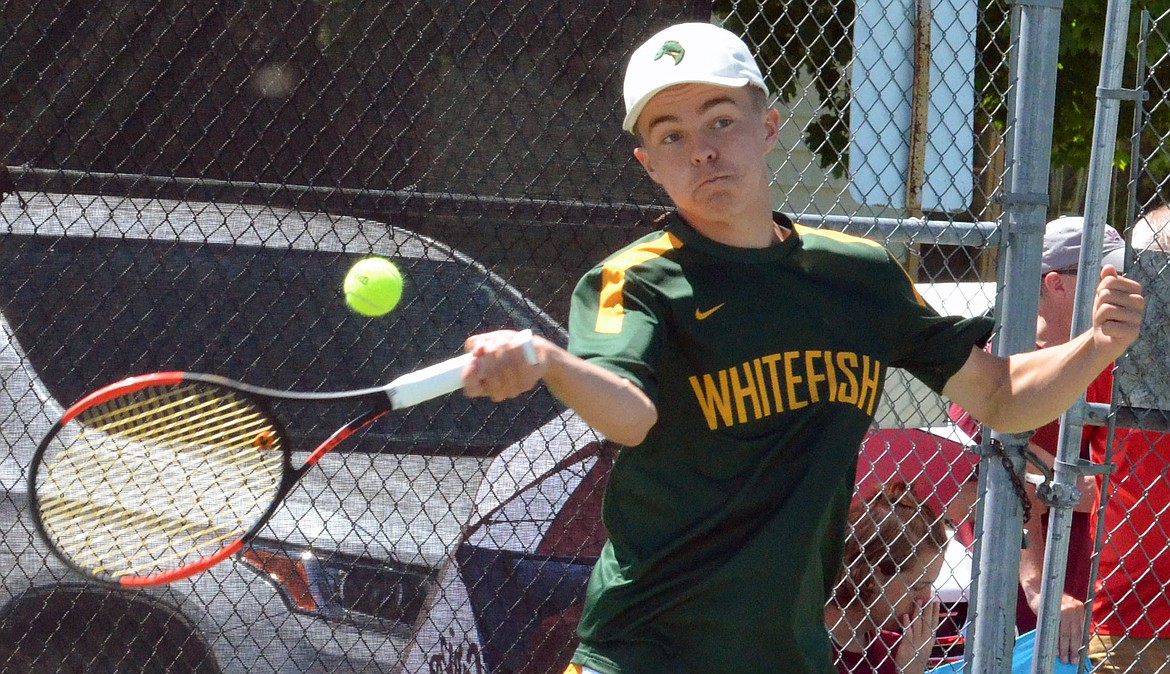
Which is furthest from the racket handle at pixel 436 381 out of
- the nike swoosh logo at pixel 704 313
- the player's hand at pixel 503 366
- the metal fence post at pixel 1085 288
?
the metal fence post at pixel 1085 288

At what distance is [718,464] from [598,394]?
0.30 meters

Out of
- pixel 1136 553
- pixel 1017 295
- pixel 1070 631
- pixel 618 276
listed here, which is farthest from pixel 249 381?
pixel 1136 553

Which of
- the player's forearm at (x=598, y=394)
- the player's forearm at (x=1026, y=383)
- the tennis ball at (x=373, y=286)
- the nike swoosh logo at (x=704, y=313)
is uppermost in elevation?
the tennis ball at (x=373, y=286)

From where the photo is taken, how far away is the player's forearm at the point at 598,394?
5.84 ft

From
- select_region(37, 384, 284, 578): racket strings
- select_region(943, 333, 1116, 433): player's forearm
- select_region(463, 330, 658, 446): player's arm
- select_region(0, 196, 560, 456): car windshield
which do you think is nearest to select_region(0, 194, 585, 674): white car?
select_region(0, 196, 560, 456): car windshield

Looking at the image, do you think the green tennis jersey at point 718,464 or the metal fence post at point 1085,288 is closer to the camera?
the green tennis jersey at point 718,464

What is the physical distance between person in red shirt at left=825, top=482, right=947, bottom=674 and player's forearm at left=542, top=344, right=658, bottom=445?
193 cm

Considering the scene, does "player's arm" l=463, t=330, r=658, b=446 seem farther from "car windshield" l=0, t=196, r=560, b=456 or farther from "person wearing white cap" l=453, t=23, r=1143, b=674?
"car windshield" l=0, t=196, r=560, b=456

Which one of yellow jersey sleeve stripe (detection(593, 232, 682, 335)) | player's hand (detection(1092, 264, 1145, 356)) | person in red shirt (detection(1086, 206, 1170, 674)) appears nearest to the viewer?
yellow jersey sleeve stripe (detection(593, 232, 682, 335))

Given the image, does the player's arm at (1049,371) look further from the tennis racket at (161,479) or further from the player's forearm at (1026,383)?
the tennis racket at (161,479)

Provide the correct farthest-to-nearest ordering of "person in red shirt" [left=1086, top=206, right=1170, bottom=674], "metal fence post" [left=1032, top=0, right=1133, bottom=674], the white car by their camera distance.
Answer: the white car → "person in red shirt" [left=1086, top=206, right=1170, bottom=674] → "metal fence post" [left=1032, top=0, right=1133, bottom=674]

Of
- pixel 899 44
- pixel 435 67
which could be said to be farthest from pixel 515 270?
pixel 899 44

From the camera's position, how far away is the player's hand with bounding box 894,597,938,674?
11.6 feet

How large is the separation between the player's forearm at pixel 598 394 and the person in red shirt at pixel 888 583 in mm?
1926
